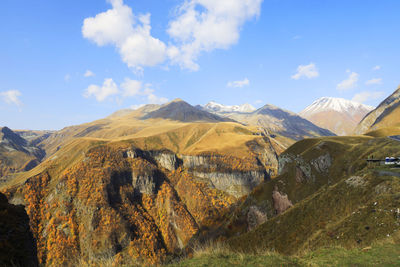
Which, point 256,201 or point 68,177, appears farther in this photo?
point 68,177

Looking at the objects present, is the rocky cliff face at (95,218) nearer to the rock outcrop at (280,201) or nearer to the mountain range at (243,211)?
the mountain range at (243,211)

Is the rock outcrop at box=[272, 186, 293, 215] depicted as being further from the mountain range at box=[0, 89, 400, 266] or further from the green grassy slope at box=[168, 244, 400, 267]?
the green grassy slope at box=[168, 244, 400, 267]

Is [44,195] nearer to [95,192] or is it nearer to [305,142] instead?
[95,192]

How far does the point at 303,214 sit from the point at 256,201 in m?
45.0

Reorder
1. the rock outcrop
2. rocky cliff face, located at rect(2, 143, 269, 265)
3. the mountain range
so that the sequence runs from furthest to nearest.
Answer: rocky cliff face, located at rect(2, 143, 269, 265)
the rock outcrop
the mountain range

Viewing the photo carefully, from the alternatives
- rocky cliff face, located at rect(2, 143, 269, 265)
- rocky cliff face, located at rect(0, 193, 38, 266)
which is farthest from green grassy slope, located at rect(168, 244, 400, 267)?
rocky cliff face, located at rect(2, 143, 269, 265)

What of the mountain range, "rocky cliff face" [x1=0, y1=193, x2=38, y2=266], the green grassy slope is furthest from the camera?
the mountain range

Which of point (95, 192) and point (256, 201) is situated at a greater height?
point (256, 201)

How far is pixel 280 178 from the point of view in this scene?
79.2m

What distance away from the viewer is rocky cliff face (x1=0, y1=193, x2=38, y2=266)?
1112cm

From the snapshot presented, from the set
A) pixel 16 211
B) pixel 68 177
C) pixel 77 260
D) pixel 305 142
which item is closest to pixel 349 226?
pixel 77 260

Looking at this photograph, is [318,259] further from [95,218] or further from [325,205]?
[95,218]

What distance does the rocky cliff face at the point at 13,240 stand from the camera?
36.5 feet

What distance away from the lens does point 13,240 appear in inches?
487
